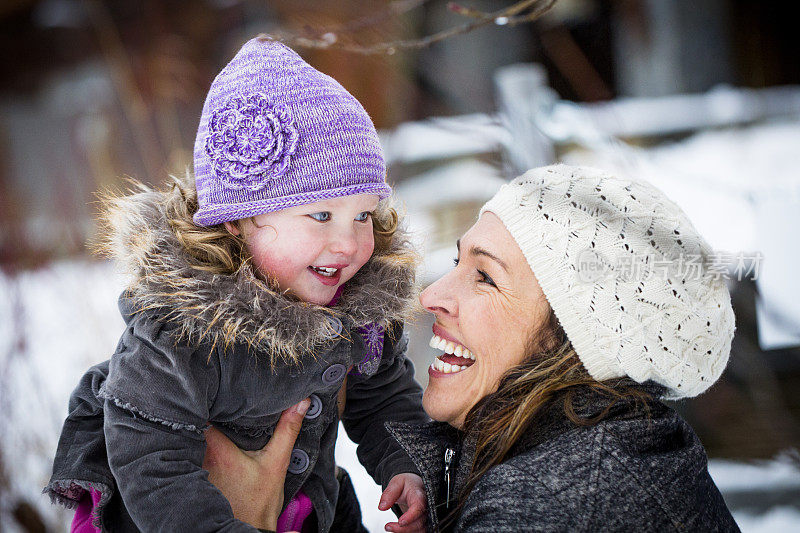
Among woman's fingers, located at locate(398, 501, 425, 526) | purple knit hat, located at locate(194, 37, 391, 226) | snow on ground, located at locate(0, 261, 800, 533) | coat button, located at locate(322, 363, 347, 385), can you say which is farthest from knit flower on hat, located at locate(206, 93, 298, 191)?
snow on ground, located at locate(0, 261, 800, 533)

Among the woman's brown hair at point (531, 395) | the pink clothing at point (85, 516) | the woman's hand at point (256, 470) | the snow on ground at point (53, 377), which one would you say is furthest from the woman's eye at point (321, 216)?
the snow on ground at point (53, 377)

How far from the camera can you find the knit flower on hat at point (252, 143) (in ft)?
4.78

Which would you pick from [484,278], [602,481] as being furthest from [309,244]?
[602,481]

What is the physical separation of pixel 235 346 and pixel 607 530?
84 cm

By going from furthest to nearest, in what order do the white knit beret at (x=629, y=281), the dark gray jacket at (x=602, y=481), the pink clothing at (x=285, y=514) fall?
the pink clothing at (x=285, y=514) < the white knit beret at (x=629, y=281) < the dark gray jacket at (x=602, y=481)

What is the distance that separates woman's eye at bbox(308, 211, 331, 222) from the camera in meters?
1.51

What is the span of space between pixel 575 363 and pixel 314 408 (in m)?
0.62

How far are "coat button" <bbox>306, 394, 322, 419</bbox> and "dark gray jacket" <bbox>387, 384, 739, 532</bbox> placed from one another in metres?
0.35

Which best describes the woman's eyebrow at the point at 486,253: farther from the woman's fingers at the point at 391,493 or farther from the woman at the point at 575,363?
the woman's fingers at the point at 391,493

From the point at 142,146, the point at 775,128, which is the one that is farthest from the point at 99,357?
the point at 775,128

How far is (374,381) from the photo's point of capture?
1.82 m

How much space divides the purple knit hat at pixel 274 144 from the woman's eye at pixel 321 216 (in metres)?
0.05

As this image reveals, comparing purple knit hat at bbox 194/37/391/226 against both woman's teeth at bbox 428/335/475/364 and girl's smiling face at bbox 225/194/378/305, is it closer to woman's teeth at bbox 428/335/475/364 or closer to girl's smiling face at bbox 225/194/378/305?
girl's smiling face at bbox 225/194/378/305

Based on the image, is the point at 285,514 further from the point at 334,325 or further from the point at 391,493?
the point at 334,325
